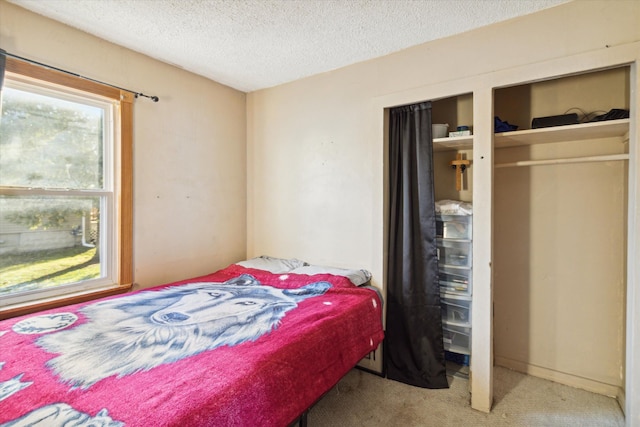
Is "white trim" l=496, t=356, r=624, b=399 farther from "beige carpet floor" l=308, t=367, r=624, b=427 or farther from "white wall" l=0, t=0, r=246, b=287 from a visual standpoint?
"white wall" l=0, t=0, r=246, b=287

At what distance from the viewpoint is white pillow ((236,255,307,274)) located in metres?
2.68

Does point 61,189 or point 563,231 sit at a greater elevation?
point 61,189

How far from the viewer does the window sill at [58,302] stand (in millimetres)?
1849

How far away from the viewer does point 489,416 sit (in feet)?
6.35

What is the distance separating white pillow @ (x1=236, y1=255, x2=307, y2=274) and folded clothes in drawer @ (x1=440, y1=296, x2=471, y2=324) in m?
1.20

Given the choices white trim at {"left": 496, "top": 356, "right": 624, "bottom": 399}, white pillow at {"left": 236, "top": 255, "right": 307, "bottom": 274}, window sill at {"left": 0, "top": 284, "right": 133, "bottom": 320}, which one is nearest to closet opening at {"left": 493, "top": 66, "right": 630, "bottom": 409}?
white trim at {"left": 496, "top": 356, "right": 624, "bottom": 399}

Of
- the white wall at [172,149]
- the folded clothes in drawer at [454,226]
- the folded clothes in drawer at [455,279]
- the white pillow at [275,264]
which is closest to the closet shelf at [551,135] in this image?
the folded clothes in drawer at [454,226]

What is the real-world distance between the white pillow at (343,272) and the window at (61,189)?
51.7 inches

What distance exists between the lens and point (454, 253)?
2.36 m

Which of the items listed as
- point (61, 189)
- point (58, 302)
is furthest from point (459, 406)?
point (61, 189)

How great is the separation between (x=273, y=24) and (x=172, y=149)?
129 cm

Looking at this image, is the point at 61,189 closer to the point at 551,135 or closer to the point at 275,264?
the point at 275,264

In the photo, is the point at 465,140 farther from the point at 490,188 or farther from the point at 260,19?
the point at 260,19

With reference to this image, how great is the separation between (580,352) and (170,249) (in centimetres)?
316
